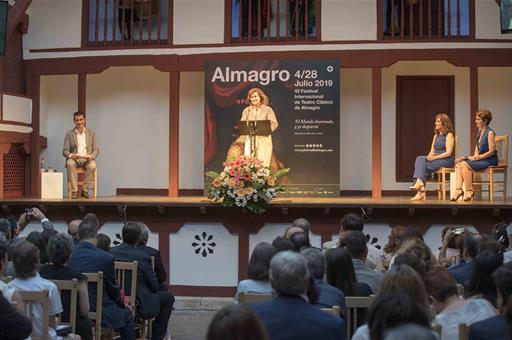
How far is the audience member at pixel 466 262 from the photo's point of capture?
5690 millimetres

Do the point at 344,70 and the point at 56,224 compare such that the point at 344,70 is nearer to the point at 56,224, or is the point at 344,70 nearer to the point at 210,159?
the point at 210,159

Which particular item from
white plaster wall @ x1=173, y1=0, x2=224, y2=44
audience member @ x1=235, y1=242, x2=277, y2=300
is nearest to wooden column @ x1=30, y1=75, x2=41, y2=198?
white plaster wall @ x1=173, y1=0, x2=224, y2=44

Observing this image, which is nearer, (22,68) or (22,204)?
(22,204)

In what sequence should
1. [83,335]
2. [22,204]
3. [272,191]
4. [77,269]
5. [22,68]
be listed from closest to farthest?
[83,335]
[77,269]
[272,191]
[22,204]
[22,68]

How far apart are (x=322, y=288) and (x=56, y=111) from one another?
11084mm

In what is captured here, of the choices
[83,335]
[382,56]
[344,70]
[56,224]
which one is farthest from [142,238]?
[344,70]

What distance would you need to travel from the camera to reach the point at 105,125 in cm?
1492

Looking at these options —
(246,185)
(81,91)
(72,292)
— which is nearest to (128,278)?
(72,292)

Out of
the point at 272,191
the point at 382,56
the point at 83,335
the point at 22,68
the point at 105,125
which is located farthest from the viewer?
the point at 105,125

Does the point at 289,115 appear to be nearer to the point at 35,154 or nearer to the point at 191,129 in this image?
the point at 191,129

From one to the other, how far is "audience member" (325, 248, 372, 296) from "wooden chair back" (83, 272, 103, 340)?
1.72 metres

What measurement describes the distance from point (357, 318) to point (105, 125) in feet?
34.8

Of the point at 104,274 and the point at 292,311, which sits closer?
the point at 292,311

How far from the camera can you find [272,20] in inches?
542
